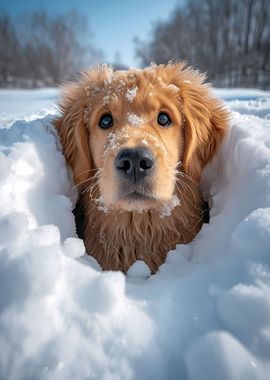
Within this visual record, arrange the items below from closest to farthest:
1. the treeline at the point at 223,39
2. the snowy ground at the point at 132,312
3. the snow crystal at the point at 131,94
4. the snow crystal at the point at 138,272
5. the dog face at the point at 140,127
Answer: the snowy ground at the point at 132,312 → the snow crystal at the point at 138,272 → the dog face at the point at 140,127 → the snow crystal at the point at 131,94 → the treeline at the point at 223,39

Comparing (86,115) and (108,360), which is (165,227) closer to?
(86,115)

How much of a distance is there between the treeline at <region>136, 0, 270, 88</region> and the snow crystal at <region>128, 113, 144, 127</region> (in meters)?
31.6

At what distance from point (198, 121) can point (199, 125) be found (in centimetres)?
4

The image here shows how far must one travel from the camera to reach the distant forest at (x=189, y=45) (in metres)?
34.6

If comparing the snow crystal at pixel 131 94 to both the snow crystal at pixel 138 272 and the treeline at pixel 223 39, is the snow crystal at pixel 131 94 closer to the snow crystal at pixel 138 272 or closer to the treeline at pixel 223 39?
the snow crystal at pixel 138 272

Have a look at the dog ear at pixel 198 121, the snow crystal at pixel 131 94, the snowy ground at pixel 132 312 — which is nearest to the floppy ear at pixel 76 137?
the snow crystal at pixel 131 94

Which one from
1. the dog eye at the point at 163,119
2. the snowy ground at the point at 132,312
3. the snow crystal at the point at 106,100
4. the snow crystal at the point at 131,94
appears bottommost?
the snowy ground at the point at 132,312

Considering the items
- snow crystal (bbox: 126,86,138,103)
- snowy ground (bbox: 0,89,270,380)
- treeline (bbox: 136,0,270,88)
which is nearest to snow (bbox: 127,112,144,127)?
snow crystal (bbox: 126,86,138,103)

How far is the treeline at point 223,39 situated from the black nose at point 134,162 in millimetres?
32044

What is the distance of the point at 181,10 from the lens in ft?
142

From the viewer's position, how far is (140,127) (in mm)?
2346

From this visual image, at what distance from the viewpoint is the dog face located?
7.13ft

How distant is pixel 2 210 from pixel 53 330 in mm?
697

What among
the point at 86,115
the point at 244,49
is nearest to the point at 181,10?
the point at 244,49
